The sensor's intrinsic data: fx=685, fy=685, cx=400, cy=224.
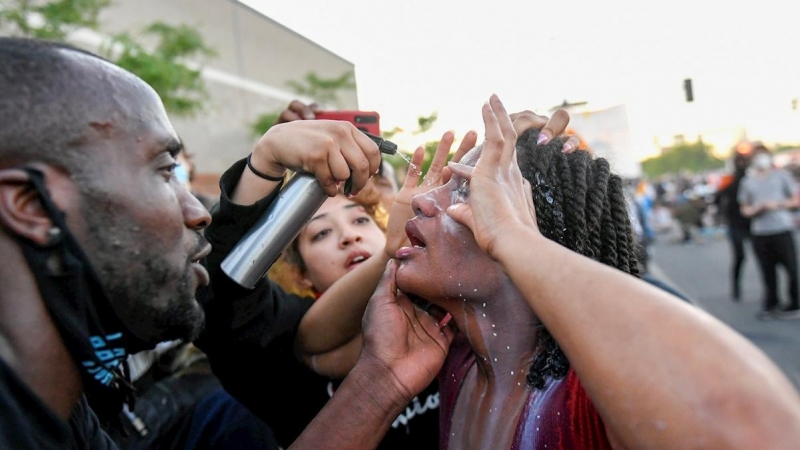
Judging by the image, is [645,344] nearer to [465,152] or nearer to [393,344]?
[393,344]

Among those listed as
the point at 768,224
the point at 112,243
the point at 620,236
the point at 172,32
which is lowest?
the point at 768,224

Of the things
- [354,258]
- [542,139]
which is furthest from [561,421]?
[354,258]

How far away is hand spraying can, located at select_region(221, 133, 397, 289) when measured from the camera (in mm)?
1894

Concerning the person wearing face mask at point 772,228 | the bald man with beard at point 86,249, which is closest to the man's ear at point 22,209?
the bald man with beard at point 86,249

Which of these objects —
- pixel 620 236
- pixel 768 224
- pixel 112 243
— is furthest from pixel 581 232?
pixel 768 224

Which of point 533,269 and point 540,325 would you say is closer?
point 533,269

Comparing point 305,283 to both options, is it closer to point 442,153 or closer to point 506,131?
point 442,153

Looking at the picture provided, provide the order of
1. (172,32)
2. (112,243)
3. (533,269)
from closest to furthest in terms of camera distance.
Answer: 1. (533,269)
2. (112,243)
3. (172,32)

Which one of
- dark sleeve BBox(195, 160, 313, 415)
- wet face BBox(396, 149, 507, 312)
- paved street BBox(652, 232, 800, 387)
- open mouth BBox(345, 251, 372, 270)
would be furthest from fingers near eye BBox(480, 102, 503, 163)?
paved street BBox(652, 232, 800, 387)

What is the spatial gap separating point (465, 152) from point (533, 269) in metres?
0.79

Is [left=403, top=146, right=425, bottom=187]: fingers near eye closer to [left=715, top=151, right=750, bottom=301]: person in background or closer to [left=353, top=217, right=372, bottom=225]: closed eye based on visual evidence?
[left=353, top=217, right=372, bottom=225]: closed eye

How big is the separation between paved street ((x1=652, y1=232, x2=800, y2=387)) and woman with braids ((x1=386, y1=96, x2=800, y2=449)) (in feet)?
15.5

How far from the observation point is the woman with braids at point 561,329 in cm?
116

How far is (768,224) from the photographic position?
7.82m
